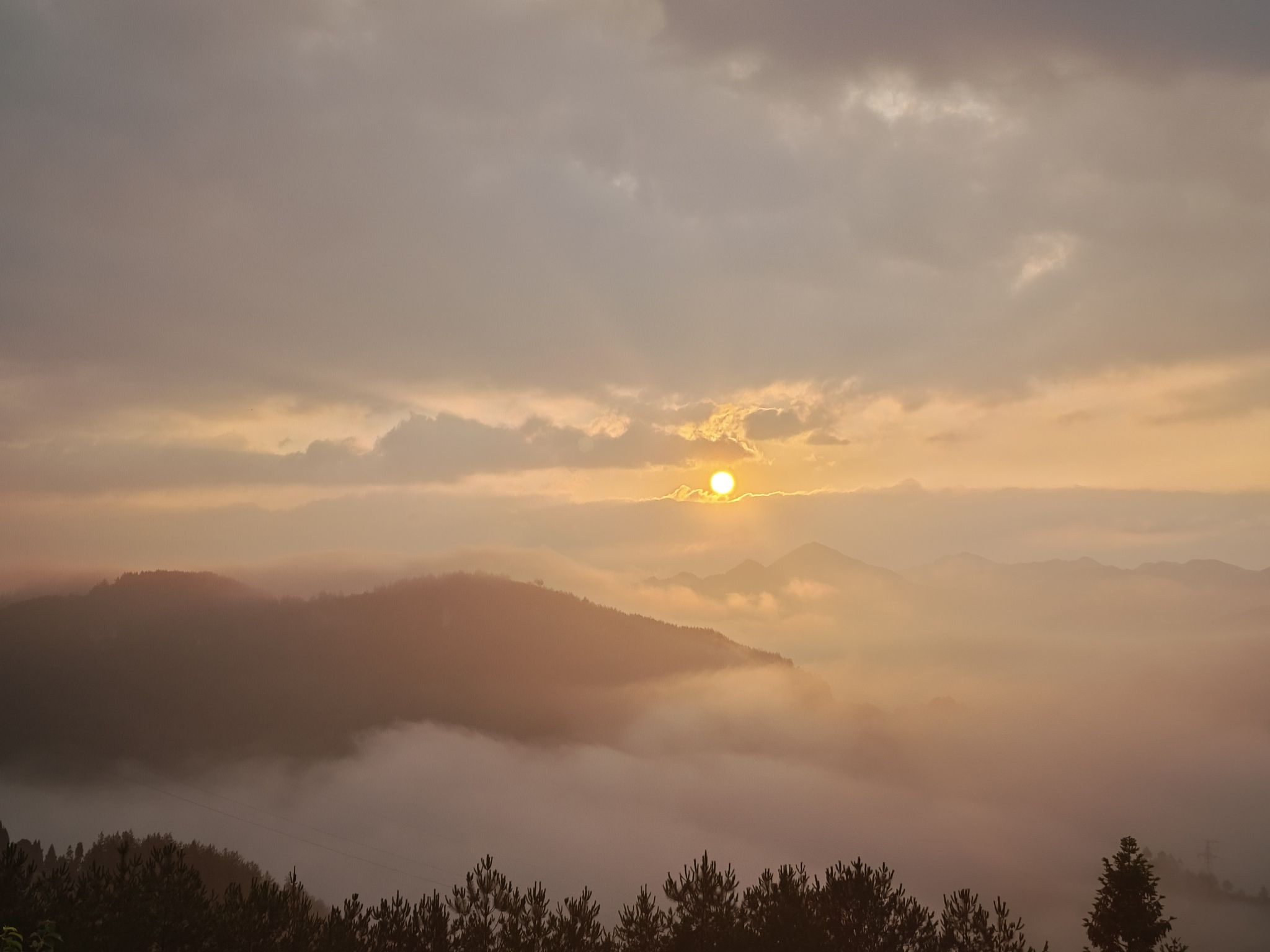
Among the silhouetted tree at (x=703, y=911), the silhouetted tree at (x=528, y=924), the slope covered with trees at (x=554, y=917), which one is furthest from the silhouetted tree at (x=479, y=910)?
the silhouetted tree at (x=703, y=911)

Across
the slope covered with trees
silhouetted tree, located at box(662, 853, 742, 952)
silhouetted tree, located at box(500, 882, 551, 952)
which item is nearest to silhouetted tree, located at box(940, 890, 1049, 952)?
the slope covered with trees

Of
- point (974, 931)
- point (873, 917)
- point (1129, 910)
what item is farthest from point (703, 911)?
point (1129, 910)

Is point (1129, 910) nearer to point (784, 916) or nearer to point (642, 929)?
point (784, 916)

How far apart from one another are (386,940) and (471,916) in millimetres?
6224

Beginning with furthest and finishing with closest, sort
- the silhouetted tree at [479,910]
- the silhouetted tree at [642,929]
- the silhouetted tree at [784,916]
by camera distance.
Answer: the silhouetted tree at [479,910] → the silhouetted tree at [642,929] → the silhouetted tree at [784,916]

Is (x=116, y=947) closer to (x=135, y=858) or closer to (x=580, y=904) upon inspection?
(x=135, y=858)

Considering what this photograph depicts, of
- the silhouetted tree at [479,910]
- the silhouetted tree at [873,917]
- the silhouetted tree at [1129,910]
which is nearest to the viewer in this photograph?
the silhouetted tree at [1129,910]

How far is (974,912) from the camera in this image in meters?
65.1

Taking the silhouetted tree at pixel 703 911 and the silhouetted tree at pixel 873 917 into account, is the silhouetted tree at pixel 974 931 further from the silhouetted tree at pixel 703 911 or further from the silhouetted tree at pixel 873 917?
the silhouetted tree at pixel 703 911

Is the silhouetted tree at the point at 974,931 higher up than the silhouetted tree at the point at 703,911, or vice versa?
the silhouetted tree at the point at 703,911

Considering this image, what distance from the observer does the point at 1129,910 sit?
6028cm

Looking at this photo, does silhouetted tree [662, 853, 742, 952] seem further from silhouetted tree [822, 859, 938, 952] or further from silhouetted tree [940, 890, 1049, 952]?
silhouetted tree [940, 890, 1049, 952]

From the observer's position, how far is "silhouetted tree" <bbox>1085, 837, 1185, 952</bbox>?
196 ft

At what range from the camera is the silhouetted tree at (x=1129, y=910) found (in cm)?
5978
